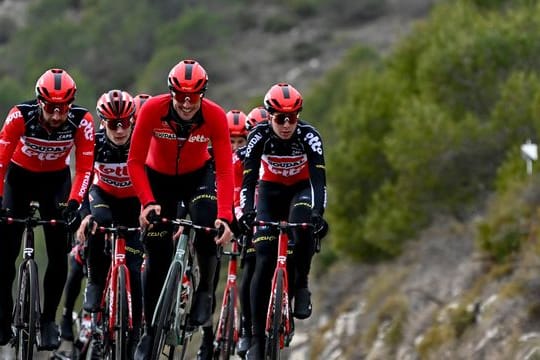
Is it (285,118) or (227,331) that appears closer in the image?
(285,118)

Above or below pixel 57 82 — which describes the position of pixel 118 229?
below

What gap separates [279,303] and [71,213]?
7.34ft

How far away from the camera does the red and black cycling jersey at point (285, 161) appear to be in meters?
12.9

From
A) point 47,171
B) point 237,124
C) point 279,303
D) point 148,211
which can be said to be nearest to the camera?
point 148,211

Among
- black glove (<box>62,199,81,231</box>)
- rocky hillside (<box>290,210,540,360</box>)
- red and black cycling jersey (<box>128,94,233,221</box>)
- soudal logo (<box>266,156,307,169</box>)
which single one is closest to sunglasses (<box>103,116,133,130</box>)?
red and black cycling jersey (<box>128,94,233,221</box>)

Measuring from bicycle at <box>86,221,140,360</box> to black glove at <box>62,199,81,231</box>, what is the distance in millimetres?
658

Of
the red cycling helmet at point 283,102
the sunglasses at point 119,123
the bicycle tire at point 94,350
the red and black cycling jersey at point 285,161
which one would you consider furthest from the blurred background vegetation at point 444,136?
the sunglasses at point 119,123

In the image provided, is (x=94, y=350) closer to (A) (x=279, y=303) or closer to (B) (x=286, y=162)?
(A) (x=279, y=303)

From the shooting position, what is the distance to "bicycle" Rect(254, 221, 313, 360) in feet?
41.6

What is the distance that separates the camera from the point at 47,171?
13383 mm

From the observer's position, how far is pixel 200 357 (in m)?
15.0

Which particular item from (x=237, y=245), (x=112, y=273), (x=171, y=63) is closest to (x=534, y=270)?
(x=237, y=245)

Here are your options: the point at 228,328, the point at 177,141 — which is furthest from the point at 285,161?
the point at 228,328

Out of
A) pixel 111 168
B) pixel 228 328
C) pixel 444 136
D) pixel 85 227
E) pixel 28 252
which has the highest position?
pixel 444 136
